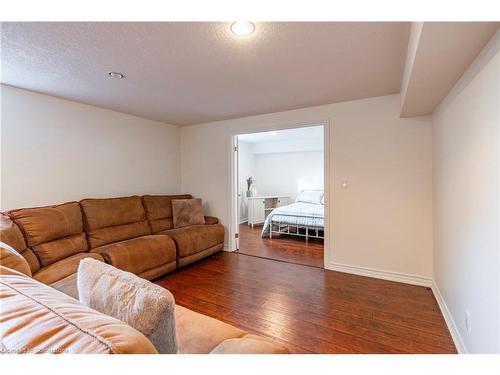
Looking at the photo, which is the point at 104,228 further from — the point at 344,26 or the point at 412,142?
the point at 412,142

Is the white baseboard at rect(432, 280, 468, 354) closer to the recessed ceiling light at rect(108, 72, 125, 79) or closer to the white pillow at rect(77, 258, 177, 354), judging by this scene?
the white pillow at rect(77, 258, 177, 354)

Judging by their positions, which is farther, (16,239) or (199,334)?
(16,239)

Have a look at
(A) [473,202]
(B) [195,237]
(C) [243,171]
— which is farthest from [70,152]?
(C) [243,171]

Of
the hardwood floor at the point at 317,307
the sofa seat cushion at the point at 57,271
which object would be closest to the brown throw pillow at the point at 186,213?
the hardwood floor at the point at 317,307

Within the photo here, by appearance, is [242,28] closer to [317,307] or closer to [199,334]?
[199,334]

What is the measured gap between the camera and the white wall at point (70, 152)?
2.42m

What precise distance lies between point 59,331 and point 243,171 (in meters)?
6.33

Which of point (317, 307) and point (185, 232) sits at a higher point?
point (185, 232)

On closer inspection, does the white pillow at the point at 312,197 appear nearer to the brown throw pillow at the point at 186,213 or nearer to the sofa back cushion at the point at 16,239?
the brown throw pillow at the point at 186,213

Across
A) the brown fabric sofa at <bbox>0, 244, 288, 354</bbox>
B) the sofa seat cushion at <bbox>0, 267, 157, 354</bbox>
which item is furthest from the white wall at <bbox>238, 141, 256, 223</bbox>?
the sofa seat cushion at <bbox>0, 267, 157, 354</bbox>

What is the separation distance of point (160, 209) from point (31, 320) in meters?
3.11

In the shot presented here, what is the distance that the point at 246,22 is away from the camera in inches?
55.2

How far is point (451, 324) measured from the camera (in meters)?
1.81
